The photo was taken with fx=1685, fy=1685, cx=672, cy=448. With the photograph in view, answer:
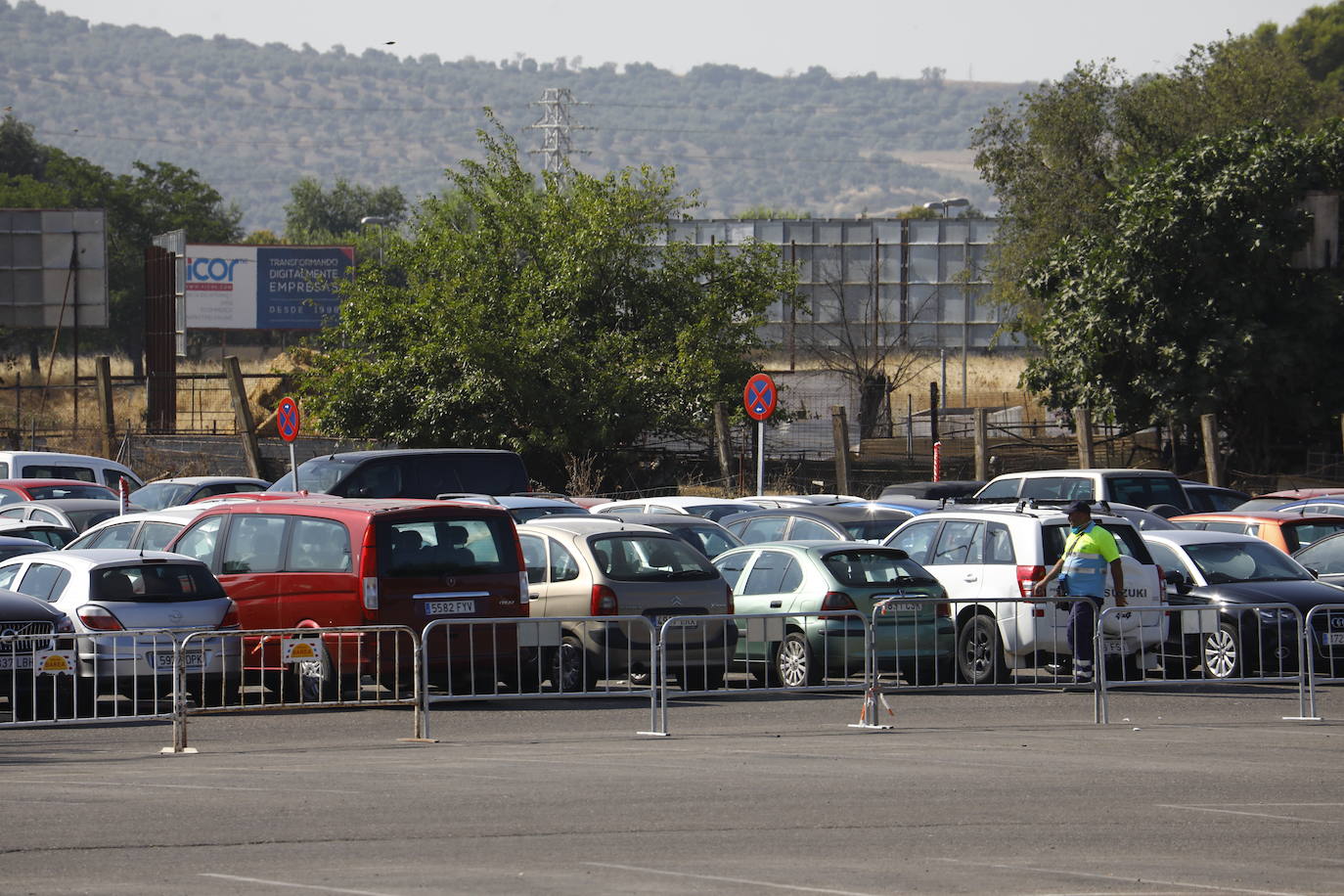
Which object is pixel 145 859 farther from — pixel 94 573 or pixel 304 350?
pixel 304 350

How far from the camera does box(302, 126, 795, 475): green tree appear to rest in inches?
1243

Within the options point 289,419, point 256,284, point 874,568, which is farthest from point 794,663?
point 256,284

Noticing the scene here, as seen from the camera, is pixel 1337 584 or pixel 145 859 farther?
pixel 1337 584

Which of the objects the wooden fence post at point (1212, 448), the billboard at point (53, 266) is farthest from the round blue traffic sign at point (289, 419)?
the billboard at point (53, 266)

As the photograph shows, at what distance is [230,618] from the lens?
1459 centimetres

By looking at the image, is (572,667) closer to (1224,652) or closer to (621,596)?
(621,596)

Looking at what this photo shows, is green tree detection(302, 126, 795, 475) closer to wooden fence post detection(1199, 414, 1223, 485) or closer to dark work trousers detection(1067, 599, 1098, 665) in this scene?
wooden fence post detection(1199, 414, 1223, 485)

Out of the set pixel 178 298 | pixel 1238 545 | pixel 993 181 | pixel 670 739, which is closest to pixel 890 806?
pixel 670 739

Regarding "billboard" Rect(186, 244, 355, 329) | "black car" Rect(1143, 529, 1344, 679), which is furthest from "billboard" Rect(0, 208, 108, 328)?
"black car" Rect(1143, 529, 1344, 679)

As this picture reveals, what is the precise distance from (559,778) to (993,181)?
134 ft

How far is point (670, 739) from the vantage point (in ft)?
41.2

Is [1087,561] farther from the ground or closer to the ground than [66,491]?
closer to the ground

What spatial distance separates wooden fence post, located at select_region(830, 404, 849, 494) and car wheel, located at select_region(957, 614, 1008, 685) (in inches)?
536

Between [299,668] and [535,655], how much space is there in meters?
1.97
